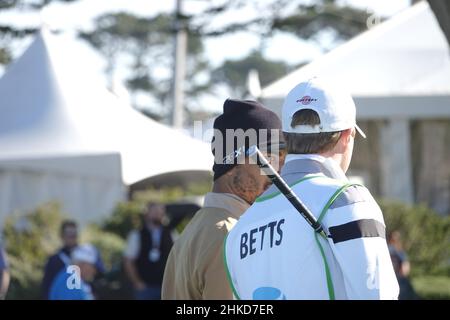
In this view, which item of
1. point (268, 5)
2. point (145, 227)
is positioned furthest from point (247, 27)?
point (145, 227)

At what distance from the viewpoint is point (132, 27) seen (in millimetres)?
60125

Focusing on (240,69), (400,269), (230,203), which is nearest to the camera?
(230,203)

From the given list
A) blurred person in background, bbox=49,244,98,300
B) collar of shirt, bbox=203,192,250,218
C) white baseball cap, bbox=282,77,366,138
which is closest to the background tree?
blurred person in background, bbox=49,244,98,300

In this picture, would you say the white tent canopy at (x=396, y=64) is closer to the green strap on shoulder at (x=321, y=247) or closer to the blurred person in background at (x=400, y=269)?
the blurred person in background at (x=400, y=269)

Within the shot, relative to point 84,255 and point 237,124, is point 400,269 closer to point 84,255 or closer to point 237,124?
point 84,255

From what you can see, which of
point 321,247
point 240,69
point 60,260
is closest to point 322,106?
point 321,247

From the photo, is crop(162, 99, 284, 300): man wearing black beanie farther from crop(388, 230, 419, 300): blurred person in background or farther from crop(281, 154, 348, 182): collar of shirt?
crop(388, 230, 419, 300): blurred person in background

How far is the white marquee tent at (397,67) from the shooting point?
1318cm

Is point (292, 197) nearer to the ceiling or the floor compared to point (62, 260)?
nearer to the floor

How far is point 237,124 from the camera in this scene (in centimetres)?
388

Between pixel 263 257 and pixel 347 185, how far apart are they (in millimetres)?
319

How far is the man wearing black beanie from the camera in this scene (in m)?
3.68

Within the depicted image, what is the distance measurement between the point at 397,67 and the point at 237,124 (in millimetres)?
10170
